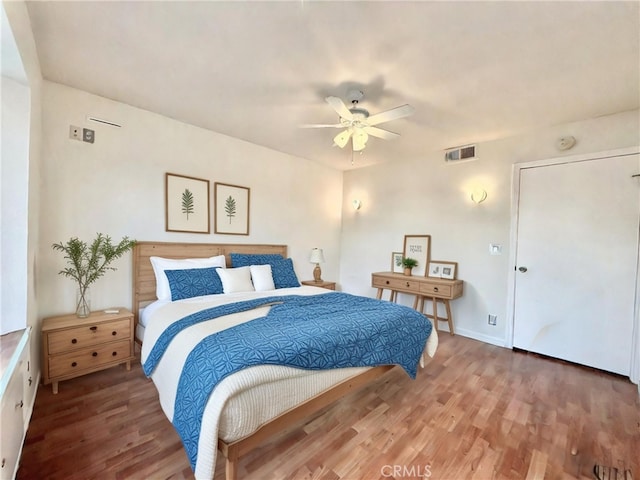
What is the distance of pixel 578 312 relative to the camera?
2.82 meters

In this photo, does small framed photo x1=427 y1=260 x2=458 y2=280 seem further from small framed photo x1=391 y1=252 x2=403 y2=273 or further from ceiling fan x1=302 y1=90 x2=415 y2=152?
ceiling fan x1=302 y1=90 x2=415 y2=152

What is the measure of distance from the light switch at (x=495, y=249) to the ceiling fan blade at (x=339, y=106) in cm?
241

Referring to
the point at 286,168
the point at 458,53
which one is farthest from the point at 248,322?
the point at 286,168

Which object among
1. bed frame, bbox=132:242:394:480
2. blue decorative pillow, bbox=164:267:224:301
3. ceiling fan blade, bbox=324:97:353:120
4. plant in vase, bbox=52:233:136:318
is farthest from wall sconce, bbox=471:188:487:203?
plant in vase, bbox=52:233:136:318

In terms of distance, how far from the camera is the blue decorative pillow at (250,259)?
3.35m

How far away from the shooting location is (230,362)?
133 cm

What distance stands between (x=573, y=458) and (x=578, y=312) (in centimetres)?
177

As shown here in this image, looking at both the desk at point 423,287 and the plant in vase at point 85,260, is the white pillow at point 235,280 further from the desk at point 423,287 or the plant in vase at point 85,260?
the desk at point 423,287

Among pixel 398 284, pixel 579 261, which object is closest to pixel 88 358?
pixel 398 284

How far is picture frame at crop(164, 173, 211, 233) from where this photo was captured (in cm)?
303

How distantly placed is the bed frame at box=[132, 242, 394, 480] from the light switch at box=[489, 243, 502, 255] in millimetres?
2163

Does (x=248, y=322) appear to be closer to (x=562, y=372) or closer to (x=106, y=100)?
(x=106, y=100)

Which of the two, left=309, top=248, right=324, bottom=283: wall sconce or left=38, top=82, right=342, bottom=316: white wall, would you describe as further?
left=309, top=248, right=324, bottom=283: wall sconce

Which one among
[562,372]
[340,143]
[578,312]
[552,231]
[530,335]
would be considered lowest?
[562,372]
